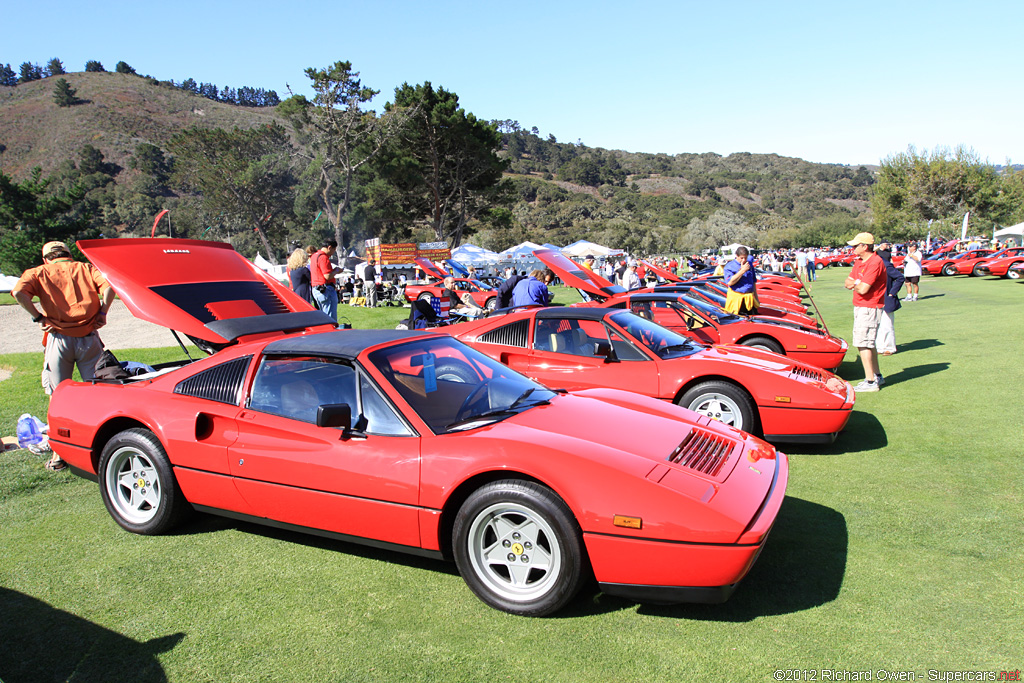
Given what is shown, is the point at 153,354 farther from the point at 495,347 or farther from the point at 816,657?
the point at 816,657

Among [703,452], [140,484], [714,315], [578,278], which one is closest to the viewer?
[703,452]

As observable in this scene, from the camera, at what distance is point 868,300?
7.15 meters

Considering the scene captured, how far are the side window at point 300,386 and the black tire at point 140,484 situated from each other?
2.36 feet

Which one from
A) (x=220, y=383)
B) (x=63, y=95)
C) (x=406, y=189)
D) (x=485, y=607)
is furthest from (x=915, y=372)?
(x=63, y=95)

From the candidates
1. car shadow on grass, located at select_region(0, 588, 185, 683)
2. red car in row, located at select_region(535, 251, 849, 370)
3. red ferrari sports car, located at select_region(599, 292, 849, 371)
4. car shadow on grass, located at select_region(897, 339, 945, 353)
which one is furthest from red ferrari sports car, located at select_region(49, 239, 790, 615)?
car shadow on grass, located at select_region(897, 339, 945, 353)

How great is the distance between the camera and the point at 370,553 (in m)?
3.49

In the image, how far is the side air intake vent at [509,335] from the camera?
5821mm

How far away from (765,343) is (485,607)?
5.97m

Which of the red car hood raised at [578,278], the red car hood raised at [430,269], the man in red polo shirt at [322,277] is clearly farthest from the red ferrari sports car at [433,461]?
the red car hood raised at [430,269]

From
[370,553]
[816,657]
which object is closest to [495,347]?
[370,553]

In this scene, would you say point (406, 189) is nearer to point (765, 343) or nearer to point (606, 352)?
point (765, 343)

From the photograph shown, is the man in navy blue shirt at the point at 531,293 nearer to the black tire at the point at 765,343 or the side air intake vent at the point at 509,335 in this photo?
the black tire at the point at 765,343

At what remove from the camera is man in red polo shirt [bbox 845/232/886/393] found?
700cm

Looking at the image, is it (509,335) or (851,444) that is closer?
(851,444)
